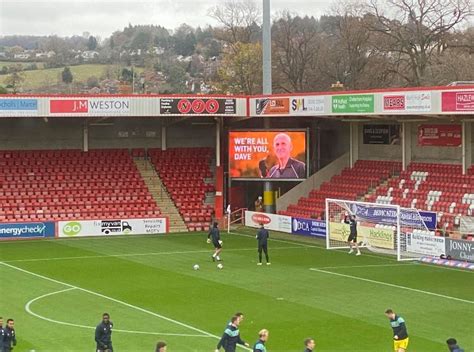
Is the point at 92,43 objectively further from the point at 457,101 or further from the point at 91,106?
the point at 457,101

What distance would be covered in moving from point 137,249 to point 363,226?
32.8 feet

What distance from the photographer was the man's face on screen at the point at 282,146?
5116 cm

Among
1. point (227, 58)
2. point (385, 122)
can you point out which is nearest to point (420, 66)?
point (227, 58)

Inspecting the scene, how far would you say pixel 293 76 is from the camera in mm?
91438

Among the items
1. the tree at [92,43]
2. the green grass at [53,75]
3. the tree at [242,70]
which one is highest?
the tree at [92,43]

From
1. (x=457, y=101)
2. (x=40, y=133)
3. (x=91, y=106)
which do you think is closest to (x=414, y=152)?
(x=457, y=101)

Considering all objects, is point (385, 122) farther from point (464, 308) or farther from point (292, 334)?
point (292, 334)

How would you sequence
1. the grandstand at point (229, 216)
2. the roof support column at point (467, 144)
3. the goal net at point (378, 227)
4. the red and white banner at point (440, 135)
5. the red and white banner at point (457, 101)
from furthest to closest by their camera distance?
the red and white banner at point (440, 135), the roof support column at point (467, 144), the red and white banner at point (457, 101), the goal net at point (378, 227), the grandstand at point (229, 216)

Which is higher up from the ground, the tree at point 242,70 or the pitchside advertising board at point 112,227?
the tree at point 242,70

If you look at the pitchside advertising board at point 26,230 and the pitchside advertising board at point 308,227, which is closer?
the pitchside advertising board at point 308,227

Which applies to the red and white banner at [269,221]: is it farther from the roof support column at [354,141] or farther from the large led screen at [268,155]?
the roof support column at [354,141]

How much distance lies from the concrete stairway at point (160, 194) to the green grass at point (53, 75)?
223ft

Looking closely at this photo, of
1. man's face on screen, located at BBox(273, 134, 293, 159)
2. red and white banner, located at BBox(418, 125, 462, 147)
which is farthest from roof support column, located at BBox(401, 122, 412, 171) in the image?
man's face on screen, located at BBox(273, 134, 293, 159)

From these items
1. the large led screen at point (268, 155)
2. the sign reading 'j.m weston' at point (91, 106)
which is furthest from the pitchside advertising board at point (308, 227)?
the sign reading 'j.m weston' at point (91, 106)
